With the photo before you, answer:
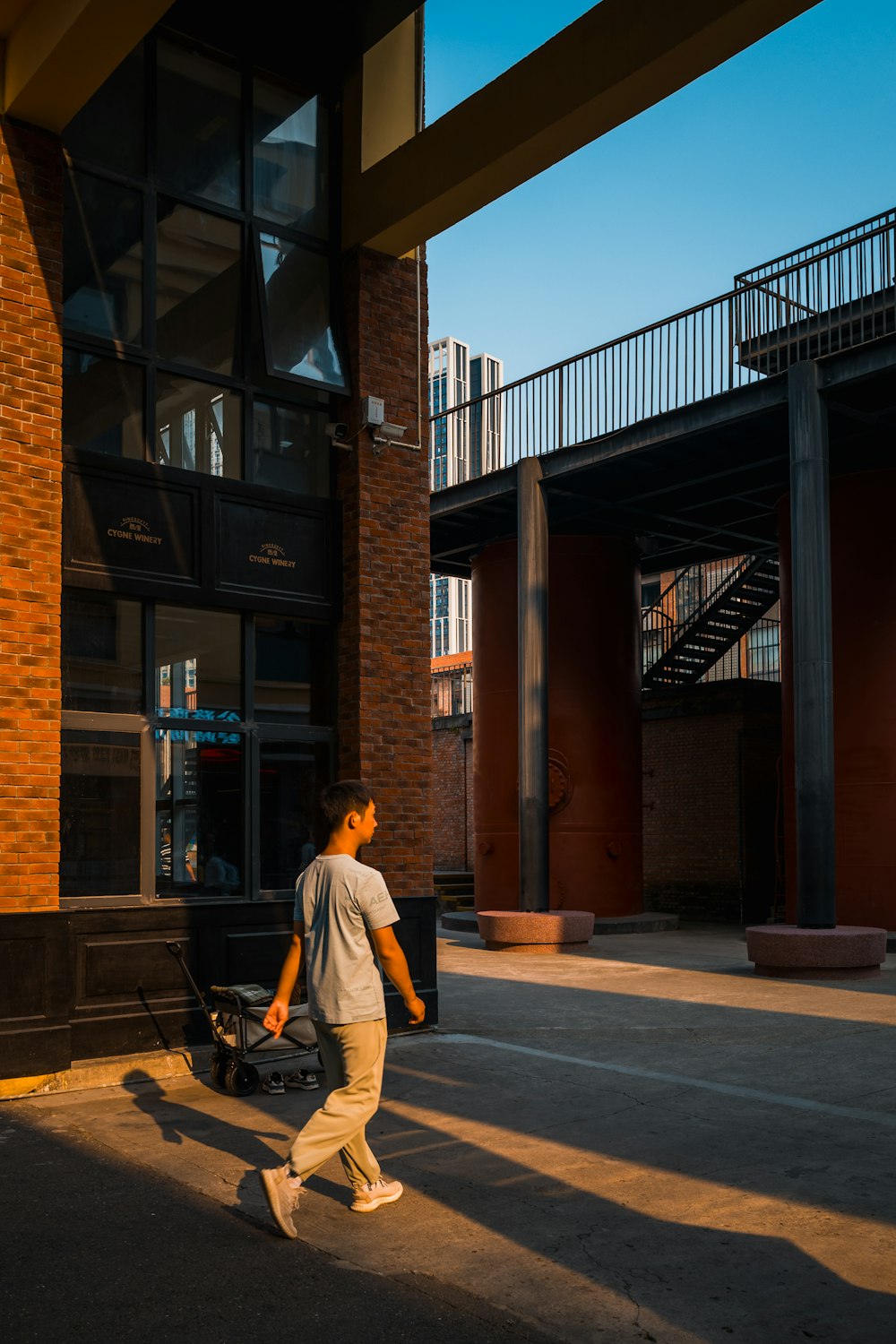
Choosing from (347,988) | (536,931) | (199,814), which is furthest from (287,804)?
(536,931)

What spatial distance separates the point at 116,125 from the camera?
9328 millimetres

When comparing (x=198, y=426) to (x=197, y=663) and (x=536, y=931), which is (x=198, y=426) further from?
(x=536, y=931)

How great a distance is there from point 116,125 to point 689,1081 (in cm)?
787

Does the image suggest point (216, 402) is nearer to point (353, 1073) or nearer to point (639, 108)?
point (639, 108)

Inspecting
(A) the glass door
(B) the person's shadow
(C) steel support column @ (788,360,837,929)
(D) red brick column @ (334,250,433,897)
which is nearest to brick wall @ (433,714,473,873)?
(C) steel support column @ (788,360,837,929)

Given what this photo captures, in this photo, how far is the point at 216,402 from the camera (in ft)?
32.0

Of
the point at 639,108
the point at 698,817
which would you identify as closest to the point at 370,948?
the point at 639,108

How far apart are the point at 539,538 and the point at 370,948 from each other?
45.2 ft

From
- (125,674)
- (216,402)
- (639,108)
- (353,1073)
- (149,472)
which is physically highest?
(639,108)

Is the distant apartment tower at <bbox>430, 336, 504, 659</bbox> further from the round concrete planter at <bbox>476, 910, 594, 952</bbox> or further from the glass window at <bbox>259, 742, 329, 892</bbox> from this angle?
the glass window at <bbox>259, 742, 329, 892</bbox>

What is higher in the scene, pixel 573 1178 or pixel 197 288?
pixel 197 288

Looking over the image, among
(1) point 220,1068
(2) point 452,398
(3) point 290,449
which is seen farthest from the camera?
(2) point 452,398

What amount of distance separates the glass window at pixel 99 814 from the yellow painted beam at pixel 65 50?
4.20 metres

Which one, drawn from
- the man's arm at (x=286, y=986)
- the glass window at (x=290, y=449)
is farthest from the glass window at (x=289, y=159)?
the man's arm at (x=286, y=986)
